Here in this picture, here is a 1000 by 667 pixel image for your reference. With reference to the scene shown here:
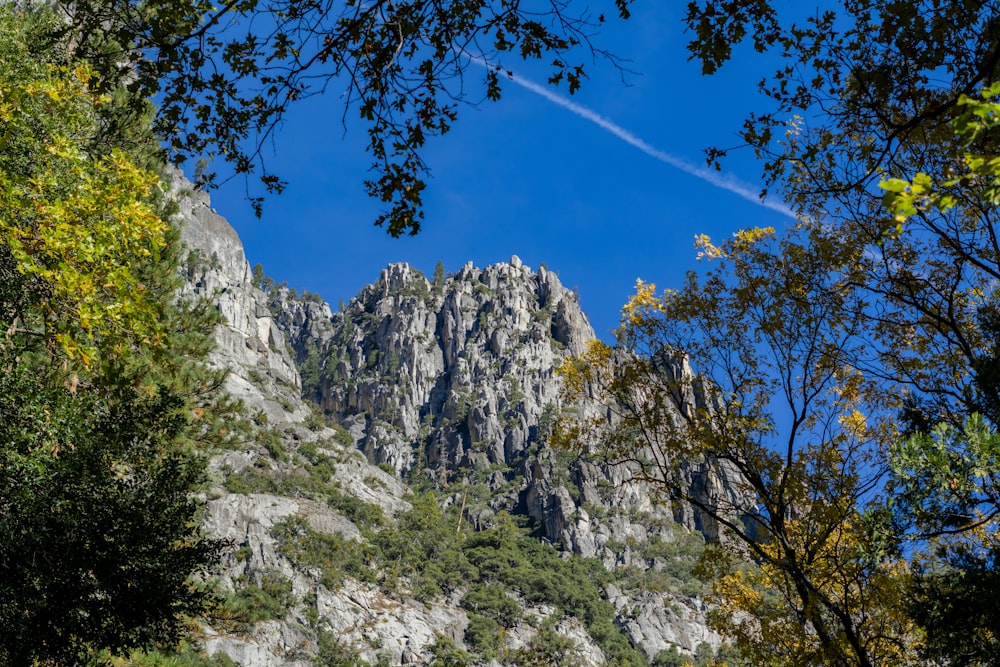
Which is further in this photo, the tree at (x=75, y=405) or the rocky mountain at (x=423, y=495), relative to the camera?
the rocky mountain at (x=423, y=495)

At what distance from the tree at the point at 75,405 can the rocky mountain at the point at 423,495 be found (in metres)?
3.48

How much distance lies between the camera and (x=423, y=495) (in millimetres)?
109125

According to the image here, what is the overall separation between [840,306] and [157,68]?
7.99 meters

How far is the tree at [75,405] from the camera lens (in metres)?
5.90

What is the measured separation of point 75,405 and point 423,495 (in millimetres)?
104207

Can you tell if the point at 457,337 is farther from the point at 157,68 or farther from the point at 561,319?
the point at 157,68

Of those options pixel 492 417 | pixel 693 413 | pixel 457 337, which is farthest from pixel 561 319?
pixel 693 413

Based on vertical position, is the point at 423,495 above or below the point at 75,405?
above

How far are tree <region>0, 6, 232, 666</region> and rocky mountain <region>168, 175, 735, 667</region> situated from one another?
3481 mm

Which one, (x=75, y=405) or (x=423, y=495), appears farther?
(x=423, y=495)

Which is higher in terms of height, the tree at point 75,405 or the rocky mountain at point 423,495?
the rocky mountain at point 423,495

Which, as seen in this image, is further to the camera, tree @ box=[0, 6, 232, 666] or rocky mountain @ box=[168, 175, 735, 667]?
rocky mountain @ box=[168, 175, 735, 667]

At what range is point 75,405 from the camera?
7816 millimetres

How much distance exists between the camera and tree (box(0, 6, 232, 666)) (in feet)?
19.4
